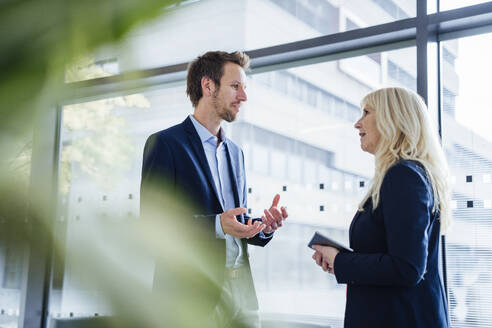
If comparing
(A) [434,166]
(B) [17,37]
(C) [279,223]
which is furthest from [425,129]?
(B) [17,37]

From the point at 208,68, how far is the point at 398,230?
1.12m

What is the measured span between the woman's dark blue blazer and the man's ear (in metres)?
0.87

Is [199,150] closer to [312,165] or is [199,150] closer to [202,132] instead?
[202,132]

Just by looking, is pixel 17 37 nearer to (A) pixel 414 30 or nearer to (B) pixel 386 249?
(B) pixel 386 249

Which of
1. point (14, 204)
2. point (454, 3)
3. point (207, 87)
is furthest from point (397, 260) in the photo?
point (454, 3)

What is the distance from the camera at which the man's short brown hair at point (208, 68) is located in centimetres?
219

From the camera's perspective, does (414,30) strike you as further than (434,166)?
Yes

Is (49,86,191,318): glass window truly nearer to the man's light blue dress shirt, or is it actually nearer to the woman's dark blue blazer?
the man's light blue dress shirt

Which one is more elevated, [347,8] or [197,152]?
[347,8]

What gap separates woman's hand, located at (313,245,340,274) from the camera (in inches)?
62.1

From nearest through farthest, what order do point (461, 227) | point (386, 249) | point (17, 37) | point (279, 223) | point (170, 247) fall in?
point (17, 37), point (170, 247), point (386, 249), point (279, 223), point (461, 227)

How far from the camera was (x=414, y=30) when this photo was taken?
2494mm

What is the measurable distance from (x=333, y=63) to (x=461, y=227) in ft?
3.53

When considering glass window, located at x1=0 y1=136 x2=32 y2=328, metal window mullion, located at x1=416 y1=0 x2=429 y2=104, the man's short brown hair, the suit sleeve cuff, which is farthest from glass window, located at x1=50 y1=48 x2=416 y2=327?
glass window, located at x1=0 y1=136 x2=32 y2=328
